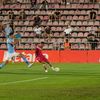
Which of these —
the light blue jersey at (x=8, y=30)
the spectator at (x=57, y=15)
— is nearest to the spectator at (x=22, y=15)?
the spectator at (x=57, y=15)

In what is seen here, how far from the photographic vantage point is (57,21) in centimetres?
4597

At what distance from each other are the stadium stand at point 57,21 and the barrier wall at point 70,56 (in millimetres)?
1618

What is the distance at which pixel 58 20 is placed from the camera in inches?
1812

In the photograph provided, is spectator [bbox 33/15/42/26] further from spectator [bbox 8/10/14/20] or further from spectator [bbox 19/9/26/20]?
spectator [bbox 8/10/14/20]

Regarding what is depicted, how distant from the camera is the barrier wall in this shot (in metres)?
38.6

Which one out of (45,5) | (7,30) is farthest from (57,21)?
(7,30)

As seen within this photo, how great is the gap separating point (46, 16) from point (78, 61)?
9.57 meters

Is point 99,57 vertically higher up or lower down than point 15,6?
lower down

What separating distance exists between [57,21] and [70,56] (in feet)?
25.2

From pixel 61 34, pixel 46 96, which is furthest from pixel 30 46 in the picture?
pixel 46 96

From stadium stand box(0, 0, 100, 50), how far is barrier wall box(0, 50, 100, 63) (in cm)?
162

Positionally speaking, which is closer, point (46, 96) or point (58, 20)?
point (46, 96)

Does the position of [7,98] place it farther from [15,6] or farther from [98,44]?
[15,6]

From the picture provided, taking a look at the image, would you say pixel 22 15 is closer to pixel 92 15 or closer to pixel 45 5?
pixel 45 5
